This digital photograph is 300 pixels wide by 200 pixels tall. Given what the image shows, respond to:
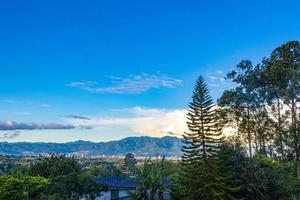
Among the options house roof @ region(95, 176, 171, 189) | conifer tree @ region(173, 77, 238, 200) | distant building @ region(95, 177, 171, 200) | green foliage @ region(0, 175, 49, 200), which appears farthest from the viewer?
house roof @ region(95, 176, 171, 189)

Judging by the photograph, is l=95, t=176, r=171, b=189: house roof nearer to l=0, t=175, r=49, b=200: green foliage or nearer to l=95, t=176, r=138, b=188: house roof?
A: l=95, t=176, r=138, b=188: house roof

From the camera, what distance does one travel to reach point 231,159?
2842 cm

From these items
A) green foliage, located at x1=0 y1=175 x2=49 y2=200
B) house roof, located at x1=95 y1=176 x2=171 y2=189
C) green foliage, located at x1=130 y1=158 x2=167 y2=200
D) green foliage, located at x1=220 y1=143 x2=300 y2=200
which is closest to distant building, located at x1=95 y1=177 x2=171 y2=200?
house roof, located at x1=95 y1=176 x2=171 y2=189

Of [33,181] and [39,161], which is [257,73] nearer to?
[33,181]

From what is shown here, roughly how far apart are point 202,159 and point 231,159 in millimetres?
2615

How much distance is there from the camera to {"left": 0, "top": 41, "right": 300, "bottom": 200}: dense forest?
26.9 m

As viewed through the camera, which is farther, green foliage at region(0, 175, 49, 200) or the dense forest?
green foliage at region(0, 175, 49, 200)

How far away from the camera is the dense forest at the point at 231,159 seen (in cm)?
2689

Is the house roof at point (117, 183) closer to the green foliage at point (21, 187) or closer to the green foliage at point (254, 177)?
the green foliage at point (21, 187)

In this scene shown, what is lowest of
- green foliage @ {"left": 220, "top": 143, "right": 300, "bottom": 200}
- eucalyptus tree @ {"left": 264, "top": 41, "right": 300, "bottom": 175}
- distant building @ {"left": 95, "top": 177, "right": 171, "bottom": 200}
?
distant building @ {"left": 95, "top": 177, "right": 171, "bottom": 200}

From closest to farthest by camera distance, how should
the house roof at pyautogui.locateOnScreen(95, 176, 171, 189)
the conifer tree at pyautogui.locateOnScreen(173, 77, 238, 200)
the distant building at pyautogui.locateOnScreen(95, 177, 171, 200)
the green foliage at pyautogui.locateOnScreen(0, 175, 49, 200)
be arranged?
1. the conifer tree at pyautogui.locateOnScreen(173, 77, 238, 200)
2. the green foliage at pyautogui.locateOnScreen(0, 175, 49, 200)
3. the distant building at pyautogui.locateOnScreen(95, 177, 171, 200)
4. the house roof at pyautogui.locateOnScreen(95, 176, 171, 189)

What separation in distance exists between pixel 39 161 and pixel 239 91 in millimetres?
24618

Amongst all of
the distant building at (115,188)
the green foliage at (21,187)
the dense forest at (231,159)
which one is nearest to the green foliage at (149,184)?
the dense forest at (231,159)

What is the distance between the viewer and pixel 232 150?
29.4 metres
